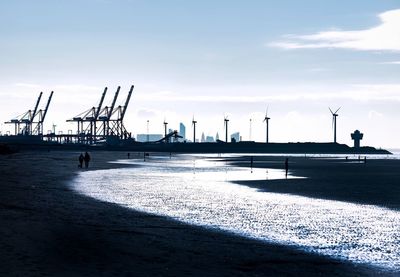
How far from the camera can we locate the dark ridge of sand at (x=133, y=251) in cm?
1300

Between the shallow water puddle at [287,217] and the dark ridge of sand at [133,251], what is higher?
the dark ridge of sand at [133,251]

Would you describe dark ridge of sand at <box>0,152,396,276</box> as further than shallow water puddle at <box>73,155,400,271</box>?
No

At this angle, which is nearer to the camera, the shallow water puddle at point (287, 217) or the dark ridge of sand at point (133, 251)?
the dark ridge of sand at point (133, 251)

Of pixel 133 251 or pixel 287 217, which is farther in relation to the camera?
pixel 287 217

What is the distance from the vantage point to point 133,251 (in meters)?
15.2

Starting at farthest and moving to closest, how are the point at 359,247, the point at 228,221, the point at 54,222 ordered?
the point at 228,221 → the point at 54,222 → the point at 359,247

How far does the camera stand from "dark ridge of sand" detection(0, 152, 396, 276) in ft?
42.7

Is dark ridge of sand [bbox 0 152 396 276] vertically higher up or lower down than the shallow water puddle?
higher up

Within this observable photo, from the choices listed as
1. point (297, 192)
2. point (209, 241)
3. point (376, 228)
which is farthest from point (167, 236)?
point (297, 192)

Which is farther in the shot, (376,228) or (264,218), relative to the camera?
(264,218)

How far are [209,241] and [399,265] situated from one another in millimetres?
5514

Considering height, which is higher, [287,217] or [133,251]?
[133,251]

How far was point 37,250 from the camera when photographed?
576 inches

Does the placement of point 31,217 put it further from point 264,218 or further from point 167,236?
point 264,218
